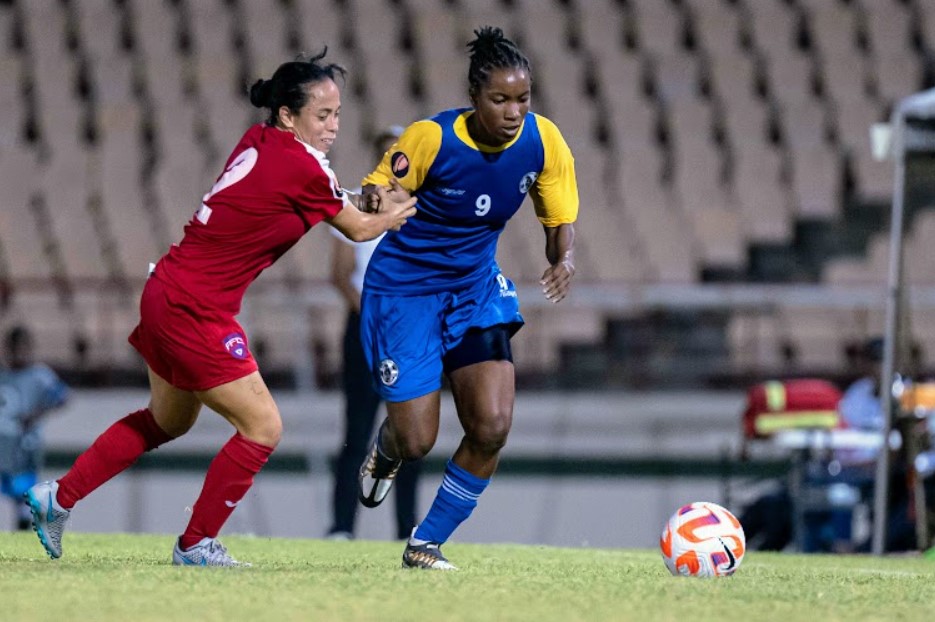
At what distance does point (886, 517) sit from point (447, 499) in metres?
4.64

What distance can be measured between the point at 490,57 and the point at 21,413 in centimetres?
651

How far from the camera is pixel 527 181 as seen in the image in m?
6.13

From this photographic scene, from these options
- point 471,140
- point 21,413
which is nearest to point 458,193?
point 471,140

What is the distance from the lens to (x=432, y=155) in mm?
5980

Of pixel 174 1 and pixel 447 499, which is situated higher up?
pixel 174 1

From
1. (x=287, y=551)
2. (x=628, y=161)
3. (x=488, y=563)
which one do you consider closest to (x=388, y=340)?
(x=488, y=563)

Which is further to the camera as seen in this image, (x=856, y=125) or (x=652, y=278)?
(x=856, y=125)

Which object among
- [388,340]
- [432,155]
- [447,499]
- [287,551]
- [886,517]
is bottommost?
[886,517]

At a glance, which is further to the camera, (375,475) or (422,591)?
(375,475)

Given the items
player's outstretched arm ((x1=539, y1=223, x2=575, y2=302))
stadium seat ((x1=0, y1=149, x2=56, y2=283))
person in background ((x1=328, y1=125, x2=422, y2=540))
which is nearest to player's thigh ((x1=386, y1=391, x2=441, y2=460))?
player's outstretched arm ((x1=539, y1=223, x2=575, y2=302))

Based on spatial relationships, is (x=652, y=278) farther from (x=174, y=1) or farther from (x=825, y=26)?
(x=174, y=1)

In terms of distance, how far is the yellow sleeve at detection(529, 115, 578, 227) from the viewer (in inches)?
243

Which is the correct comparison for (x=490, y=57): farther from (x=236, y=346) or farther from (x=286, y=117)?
(x=236, y=346)

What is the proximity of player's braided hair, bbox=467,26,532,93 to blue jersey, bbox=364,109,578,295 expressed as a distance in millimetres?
210
